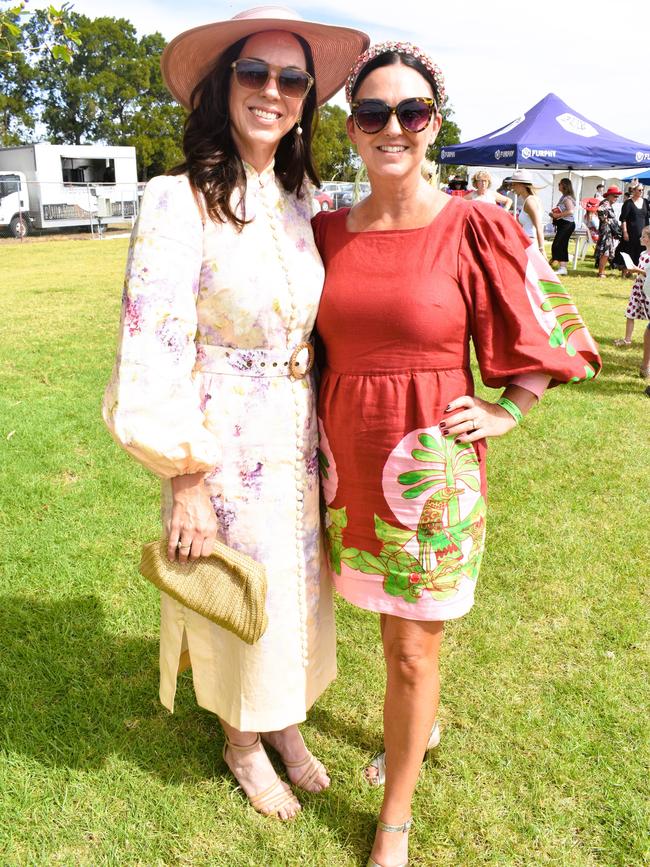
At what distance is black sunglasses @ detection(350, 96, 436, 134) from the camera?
175 cm

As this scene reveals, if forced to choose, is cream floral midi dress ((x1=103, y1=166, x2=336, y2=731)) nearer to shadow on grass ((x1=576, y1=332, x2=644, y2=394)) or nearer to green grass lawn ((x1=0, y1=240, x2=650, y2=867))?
green grass lawn ((x1=0, y1=240, x2=650, y2=867))

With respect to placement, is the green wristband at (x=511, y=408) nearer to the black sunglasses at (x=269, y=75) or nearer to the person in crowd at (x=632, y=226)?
the black sunglasses at (x=269, y=75)

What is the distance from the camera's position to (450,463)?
185 centimetres

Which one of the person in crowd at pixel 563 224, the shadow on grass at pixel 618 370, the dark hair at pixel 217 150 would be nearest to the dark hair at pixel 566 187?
the person in crowd at pixel 563 224

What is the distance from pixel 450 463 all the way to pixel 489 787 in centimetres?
120

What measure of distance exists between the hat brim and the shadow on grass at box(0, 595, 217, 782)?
2.09 metres

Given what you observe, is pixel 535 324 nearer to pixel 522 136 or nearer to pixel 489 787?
pixel 489 787

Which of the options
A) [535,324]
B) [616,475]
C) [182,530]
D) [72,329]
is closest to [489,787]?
[182,530]

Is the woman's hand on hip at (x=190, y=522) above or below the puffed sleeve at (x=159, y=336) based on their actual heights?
below

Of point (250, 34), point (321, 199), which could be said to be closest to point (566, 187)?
point (321, 199)

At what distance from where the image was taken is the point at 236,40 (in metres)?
1.88

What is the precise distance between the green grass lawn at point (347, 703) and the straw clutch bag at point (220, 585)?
76 cm

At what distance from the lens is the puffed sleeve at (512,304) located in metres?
1.77

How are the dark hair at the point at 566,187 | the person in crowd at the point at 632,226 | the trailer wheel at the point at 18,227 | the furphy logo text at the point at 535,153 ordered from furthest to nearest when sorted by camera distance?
the trailer wheel at the point at 18,227
the person in crowd at the point at 632,226
the dark hair at the point at 566,187
the furphy logo text at the point at 535,153
